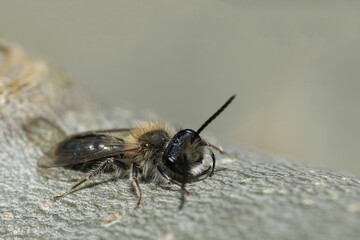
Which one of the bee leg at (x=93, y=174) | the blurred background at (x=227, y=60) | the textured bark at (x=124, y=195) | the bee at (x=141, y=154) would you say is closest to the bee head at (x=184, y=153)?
the bee at (x=141, y=154)

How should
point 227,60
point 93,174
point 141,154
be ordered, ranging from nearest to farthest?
point 93,174
point 141,154
point 227,60

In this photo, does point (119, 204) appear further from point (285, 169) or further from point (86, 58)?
point (86, 58)

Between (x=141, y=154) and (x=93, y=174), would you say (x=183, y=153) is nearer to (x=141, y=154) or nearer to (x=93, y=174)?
(x=141, y=154)

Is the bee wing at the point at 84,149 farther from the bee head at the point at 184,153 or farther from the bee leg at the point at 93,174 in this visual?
the bee head at the point at 184,153

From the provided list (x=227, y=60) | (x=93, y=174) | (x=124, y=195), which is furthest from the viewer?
(x=227, y=60)

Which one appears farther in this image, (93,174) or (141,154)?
(141,154)

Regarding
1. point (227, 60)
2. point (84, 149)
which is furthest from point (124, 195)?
point (227, 60)

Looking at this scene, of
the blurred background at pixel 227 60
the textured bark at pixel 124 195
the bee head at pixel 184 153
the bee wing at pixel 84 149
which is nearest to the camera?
the textured bark at pixel 124 195
